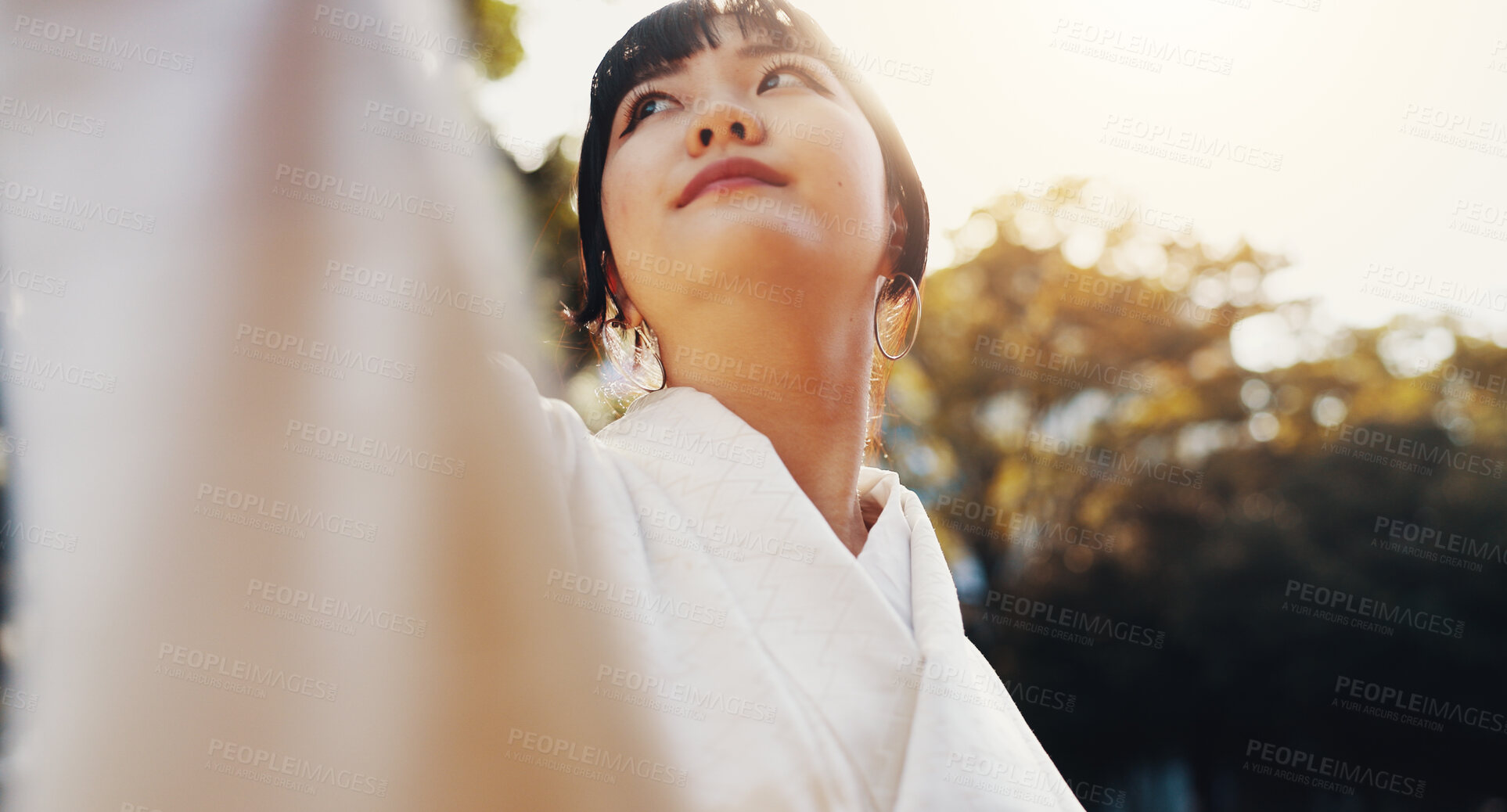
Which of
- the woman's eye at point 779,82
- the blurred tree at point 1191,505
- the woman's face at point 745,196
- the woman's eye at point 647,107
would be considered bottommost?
the blurred tree at point 1191,505

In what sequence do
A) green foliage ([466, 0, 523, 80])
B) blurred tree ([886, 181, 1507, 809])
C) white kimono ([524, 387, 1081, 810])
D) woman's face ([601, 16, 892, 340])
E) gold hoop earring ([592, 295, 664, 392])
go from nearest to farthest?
white kimono ([524, 387, 1081, 810]) → woman's face ([601, 16, 892, 340]) → gold hoop earring ([592, 295, 664, 392]) → green foliage ([466, 0, 523, 80]) → blurred tree ([886, 181, 1507, 809])

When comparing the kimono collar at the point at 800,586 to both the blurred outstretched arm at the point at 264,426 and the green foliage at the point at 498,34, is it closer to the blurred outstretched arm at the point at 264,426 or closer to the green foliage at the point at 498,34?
the blurred outstretched arm at the point at 264,426

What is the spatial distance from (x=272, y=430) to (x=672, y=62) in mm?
796

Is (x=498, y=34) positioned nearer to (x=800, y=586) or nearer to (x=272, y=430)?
(x=800, y=586)

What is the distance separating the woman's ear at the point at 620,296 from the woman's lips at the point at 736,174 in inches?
7.9

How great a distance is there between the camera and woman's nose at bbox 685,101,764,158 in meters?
1.04

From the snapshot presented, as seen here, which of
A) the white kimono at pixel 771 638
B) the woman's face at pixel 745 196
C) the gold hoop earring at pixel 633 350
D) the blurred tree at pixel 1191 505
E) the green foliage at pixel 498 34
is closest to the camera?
the white kimono at pixel 771 638

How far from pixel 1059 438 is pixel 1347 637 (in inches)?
101

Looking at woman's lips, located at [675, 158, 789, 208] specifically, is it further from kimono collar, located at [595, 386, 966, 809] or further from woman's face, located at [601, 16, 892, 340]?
kimono collar, located at [595, 386, 966, 809]

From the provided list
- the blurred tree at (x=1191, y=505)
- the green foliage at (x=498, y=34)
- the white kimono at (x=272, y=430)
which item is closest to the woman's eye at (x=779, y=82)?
the white kimono at (x=272, y=430)

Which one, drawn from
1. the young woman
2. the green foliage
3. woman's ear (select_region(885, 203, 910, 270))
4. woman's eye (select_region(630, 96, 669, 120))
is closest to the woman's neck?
the young woman

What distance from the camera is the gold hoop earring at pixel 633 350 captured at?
1224 millimetres

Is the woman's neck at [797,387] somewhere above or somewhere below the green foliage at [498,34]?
below

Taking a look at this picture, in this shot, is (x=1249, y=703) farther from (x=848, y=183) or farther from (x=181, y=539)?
(x=181, y=539)
